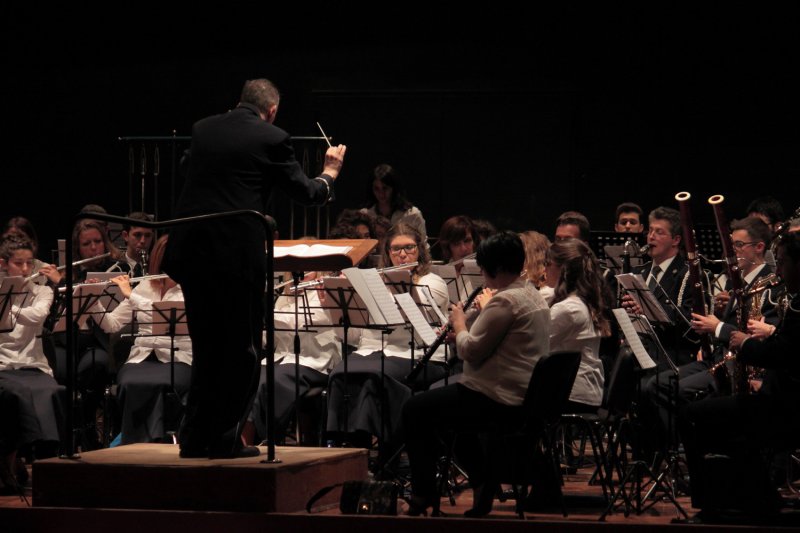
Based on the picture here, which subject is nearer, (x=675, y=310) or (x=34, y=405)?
(x=34, y=405)

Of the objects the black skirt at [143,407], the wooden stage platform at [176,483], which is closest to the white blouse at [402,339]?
the black skirt at [143,407]

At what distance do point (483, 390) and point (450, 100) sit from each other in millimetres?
5321

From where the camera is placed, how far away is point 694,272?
6.13 meters

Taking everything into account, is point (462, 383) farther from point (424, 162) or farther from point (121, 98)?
point (121, 98)

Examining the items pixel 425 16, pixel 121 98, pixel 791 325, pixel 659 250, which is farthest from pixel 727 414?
pixel 121 98

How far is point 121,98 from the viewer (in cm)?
1010

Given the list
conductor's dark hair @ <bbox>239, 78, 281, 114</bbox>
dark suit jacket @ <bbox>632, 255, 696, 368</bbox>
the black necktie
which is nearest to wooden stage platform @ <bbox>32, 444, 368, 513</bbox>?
conductor's dark hair @ <bbox>239, 78, 281, 114</bbox>

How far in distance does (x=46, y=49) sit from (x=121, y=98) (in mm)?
744

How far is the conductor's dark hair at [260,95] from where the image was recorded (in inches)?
181

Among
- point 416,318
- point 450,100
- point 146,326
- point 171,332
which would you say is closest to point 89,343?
point 146,326

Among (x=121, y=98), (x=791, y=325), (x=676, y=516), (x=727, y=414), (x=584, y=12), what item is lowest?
(x=676, y=516)

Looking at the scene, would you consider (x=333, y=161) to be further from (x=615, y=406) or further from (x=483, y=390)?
(x=615, y=406)

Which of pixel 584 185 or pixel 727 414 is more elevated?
pixel 584 185

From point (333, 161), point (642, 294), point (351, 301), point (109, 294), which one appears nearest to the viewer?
point (333, 161)
